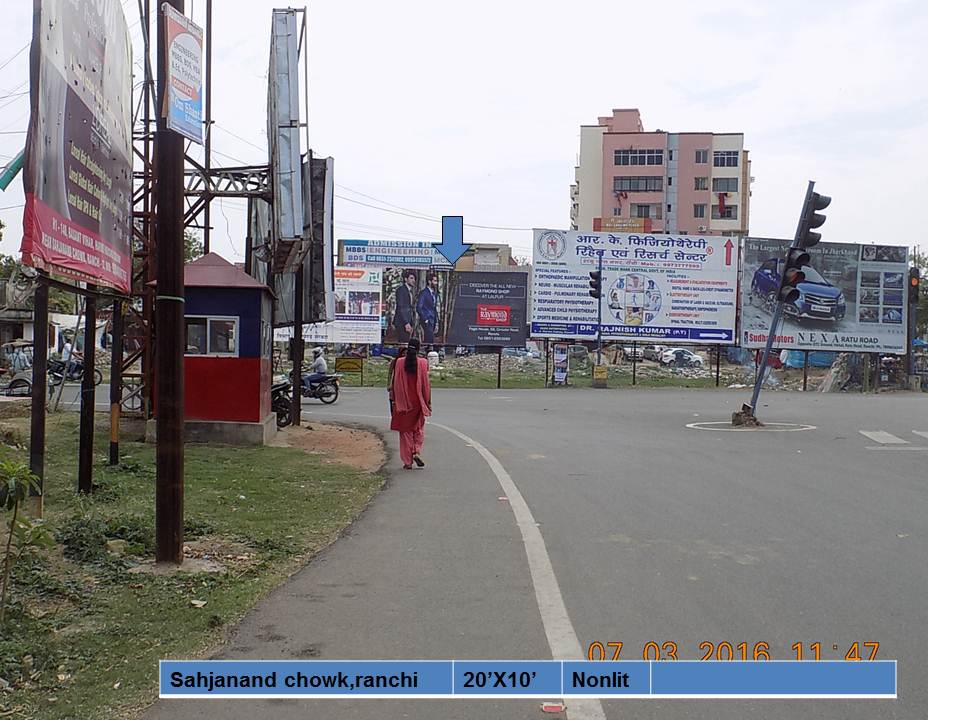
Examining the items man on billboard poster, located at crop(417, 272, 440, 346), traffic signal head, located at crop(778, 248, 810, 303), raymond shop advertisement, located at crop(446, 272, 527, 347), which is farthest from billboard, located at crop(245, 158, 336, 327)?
man on billboard poster, located at crop(417, 272, 440, 346)

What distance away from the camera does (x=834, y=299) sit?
37906mm

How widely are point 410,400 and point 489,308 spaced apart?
26142 millimetres

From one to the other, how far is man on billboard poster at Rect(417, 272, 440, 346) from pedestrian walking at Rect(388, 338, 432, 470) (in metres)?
26.1

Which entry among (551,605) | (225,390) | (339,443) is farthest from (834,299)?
(551,605)

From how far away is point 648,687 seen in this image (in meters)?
4.43

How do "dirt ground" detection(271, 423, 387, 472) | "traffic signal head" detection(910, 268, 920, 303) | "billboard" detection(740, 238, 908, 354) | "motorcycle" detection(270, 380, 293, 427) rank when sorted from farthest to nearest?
"traffic signal head" detection(910, 268, 920, 303)
"billboard" detection(740, 238, 908, 354)
"motorcycle" detection(270, 380, 293, 427)
"dirt ground" detection(271, 423, 387, 472)

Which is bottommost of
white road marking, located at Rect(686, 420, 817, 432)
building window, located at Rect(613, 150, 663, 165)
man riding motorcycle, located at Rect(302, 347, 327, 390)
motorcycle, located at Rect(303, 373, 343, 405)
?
white road marking, located at Rect(686, 420, 817, 432)

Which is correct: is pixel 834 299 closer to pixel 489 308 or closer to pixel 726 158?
pixel 489 308

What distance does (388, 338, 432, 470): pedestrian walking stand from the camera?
12001 millimetres

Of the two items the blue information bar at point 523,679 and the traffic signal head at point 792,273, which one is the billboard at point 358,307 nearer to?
the traffic signal head at point 792,273

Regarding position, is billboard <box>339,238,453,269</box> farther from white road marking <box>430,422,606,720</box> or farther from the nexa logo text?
white road marking <box>430,422,606,720</box>

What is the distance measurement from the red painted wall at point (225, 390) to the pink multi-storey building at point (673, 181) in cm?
6163

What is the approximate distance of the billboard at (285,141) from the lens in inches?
621

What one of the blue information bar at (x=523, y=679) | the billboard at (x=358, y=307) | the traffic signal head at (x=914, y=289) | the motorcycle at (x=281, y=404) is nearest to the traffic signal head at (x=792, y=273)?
the motorcycle at (x=281, y=404)
